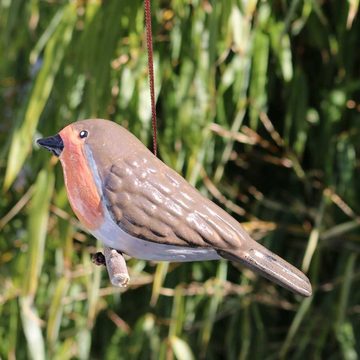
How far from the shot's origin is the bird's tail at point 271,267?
2.69ft

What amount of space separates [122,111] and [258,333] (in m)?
0.53

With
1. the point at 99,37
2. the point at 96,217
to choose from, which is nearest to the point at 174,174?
the point at 96,217

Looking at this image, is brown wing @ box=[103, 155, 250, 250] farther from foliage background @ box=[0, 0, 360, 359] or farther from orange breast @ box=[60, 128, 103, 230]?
foliage background @ box=[0, 0, 360, 359]

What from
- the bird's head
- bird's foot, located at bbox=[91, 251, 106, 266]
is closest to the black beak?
the bird's head

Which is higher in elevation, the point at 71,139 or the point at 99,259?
the point at 71,139

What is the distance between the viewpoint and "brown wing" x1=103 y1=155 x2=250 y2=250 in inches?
32.4

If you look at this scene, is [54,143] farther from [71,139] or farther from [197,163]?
[197,163]

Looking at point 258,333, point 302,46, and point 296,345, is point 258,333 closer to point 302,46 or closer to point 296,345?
point 296,345

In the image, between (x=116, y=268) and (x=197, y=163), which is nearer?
(x=116, y=268)

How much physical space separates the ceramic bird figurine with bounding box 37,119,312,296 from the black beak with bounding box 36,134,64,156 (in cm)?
2

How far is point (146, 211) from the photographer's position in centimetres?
83

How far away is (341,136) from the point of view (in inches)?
71.2

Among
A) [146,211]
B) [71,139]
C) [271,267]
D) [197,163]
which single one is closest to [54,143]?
[71,139]

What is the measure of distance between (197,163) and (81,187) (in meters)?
0.83
